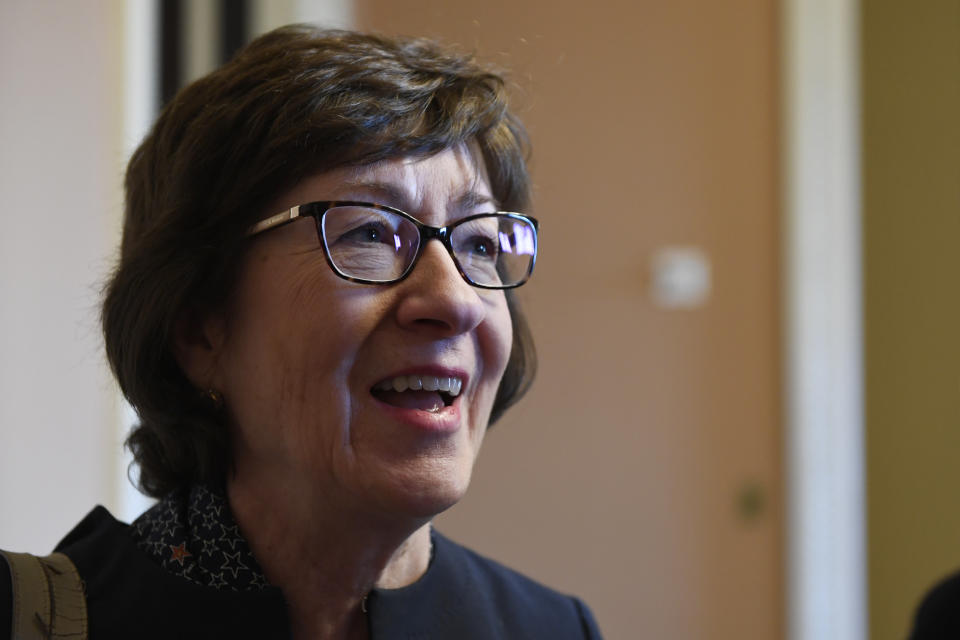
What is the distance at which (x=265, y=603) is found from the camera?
106 centimetres

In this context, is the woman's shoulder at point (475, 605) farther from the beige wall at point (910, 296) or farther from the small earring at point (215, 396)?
the beige wall at point (910, 296)

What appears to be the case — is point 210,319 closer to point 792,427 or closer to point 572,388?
point 572,388

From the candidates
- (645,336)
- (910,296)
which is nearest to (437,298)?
(645,336)

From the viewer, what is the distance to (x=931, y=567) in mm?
3086

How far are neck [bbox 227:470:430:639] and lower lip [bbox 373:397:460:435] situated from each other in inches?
4.5

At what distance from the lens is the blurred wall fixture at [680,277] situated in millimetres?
3074

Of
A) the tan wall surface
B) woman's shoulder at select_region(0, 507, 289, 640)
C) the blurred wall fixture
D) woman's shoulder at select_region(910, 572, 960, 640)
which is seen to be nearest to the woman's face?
woman's shoulder at select_region(0, 507, 289, 640)

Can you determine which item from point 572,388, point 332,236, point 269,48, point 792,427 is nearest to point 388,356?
point 332,236

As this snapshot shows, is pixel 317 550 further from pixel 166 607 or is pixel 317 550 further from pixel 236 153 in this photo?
pixel 236 153

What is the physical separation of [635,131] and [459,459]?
221cm

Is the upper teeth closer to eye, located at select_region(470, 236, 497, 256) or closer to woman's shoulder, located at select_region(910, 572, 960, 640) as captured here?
eye, located at select_region(470, 236, 497, 256)

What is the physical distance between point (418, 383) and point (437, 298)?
10 centimetres

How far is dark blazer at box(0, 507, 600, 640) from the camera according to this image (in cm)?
104

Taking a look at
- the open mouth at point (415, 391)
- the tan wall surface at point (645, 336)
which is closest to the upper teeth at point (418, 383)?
the open mouth at point (415, 391)
